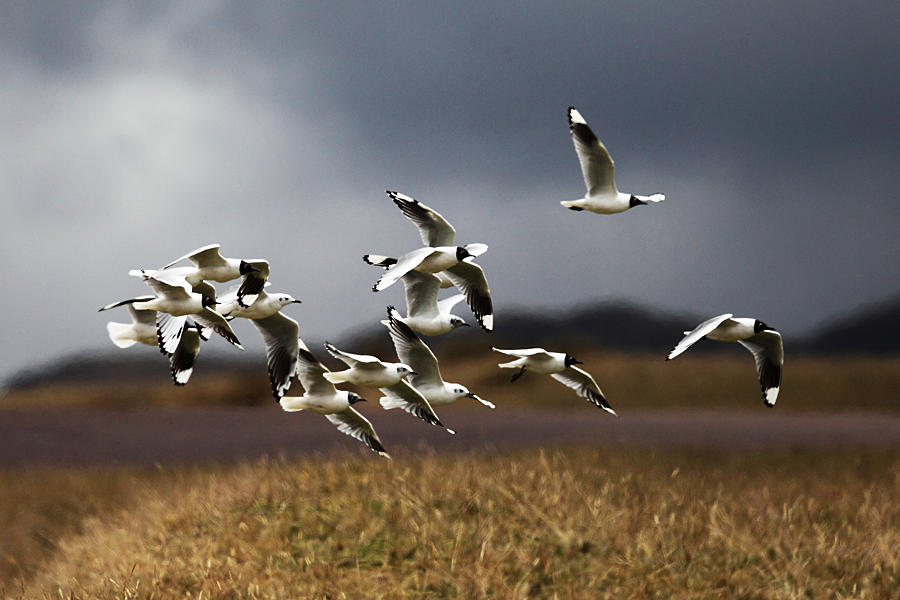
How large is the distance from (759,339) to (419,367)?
1.50 m

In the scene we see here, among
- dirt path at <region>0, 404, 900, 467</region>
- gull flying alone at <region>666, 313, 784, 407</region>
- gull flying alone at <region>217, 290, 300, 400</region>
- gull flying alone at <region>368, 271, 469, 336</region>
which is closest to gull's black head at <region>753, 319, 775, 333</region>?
gull flying alone at <region>666, 313, 784, 407</region>

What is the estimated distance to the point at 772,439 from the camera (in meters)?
13.2

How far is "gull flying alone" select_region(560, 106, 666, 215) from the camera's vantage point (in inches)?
164

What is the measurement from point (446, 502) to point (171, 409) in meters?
10.5

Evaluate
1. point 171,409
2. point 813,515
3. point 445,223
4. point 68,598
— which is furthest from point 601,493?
point 171,409

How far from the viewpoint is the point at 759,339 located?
4.40 metres

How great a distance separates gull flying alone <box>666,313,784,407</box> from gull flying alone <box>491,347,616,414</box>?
598 mm

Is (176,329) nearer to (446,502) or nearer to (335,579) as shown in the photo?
(335,579)

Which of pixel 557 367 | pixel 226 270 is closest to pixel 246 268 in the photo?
pixel 226 270

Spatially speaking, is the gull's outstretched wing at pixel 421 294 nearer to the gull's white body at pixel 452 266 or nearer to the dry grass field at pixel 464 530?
the gull's white body at pixel 452 266

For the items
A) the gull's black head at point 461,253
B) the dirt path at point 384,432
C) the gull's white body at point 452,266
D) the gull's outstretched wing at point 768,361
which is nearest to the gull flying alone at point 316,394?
the gull's white body at point 452,266

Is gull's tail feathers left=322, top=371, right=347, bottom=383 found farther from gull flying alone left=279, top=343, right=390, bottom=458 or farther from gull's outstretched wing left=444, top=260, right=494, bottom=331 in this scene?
gull's outstretched wing left=444, top=260, right=494, bottom=331

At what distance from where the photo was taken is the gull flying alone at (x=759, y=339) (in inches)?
150

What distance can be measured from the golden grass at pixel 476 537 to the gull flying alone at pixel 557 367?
2.50 metres
